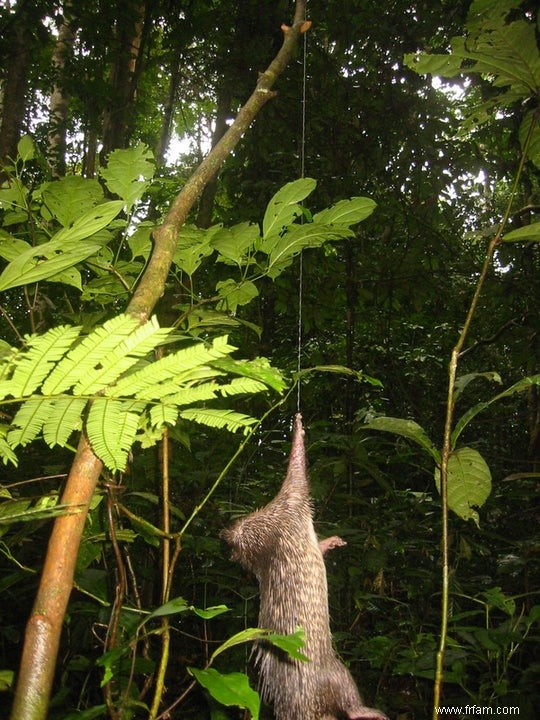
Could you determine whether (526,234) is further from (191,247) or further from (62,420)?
(62,420)

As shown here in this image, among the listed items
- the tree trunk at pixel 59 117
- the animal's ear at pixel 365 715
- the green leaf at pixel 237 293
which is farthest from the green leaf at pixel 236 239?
the tree trunk at pixel 59 117

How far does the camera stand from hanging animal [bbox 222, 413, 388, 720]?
103 cm

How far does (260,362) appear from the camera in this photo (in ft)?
3.66

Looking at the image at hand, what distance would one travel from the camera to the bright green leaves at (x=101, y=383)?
32.3 inches

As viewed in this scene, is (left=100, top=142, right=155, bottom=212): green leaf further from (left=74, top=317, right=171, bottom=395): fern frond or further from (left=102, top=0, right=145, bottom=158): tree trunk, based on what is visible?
(left=102, top=0, right=145, bottom=158): tree trunk

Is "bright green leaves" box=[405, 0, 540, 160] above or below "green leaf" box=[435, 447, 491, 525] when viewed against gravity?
above

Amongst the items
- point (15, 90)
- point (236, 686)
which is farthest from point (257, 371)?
point (15, 90)

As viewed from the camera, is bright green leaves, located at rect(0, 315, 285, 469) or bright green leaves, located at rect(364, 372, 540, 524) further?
bright green leaves, located at rect(364, 372, 540, 524)

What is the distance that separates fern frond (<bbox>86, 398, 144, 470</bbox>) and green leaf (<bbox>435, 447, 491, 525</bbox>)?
894 millimetres

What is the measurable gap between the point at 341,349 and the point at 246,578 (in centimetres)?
266

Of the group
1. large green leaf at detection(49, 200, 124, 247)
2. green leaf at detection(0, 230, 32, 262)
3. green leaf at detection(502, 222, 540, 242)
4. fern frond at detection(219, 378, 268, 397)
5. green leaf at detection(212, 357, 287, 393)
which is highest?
green leaf at detection(502, 222, 540, 242)

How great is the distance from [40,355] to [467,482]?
1.09 metres

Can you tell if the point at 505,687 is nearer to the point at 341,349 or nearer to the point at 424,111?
the point at 341,349

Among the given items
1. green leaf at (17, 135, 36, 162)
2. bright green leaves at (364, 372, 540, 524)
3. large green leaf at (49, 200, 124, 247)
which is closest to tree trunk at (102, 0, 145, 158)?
green leaf at (17, 135, 36, 162)
